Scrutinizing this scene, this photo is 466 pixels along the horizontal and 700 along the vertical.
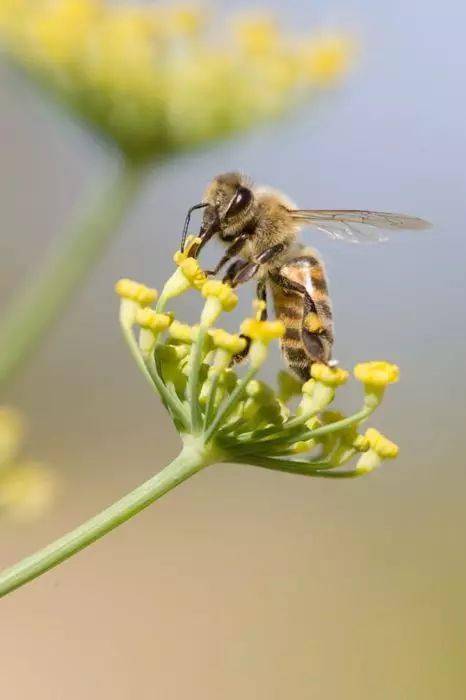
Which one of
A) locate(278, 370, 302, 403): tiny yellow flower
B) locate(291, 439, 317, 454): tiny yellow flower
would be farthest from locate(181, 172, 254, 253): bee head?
locate(291, 439, 317, 454): tiny yellow flower

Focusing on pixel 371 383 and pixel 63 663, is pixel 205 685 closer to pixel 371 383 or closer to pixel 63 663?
pixel 63 663

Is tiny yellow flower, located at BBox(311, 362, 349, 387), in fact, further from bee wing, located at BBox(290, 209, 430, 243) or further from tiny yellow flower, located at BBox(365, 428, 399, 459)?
bee wing, located at BBox(290, 209, 430, 243)

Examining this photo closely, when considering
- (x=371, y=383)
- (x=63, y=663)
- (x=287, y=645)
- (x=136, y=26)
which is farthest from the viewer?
(x=287, y=645)

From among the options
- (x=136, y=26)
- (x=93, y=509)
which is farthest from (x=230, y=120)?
(x=93, y=509)

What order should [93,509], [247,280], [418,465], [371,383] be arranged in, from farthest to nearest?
[418,465]
[93,509]
[247,280]
[371,383]

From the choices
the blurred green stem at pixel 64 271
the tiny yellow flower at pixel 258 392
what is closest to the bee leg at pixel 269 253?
the tiny yellow flower at pixel 258 392

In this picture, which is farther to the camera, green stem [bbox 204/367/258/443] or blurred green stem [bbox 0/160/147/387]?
blurred green stem [bbox 0/160/147/387]
